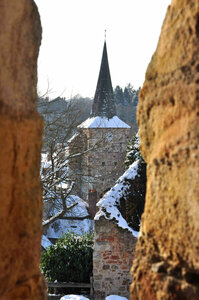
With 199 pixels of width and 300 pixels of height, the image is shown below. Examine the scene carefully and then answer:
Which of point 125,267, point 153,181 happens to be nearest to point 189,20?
point 153,181

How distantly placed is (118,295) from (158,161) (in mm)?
8151

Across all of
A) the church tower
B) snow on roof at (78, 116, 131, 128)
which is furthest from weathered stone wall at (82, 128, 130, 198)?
snow on roof at (78, 116, 131, 128)

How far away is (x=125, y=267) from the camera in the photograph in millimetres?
9156

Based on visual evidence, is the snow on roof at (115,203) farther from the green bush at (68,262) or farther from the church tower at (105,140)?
the church tower at (105,140)

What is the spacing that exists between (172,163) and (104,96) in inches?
1000

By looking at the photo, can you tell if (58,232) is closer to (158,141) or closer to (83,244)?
(83,244)

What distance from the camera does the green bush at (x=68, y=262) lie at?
1012cm

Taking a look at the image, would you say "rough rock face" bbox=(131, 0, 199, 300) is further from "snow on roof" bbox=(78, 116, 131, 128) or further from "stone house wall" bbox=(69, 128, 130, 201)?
"snow on roof" bbox=(78, 116, 131, 128)

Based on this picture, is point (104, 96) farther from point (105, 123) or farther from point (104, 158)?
point (104, 158)

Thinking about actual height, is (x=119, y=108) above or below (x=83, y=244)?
above

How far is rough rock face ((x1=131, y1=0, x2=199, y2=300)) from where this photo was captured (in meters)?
1.47

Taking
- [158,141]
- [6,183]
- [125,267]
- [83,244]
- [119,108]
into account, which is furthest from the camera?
[119,108]

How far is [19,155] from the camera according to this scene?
160 centimetres

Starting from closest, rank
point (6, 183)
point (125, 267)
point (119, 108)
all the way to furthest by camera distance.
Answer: point (6, 183) → point (125, 267) → point (119, 108)
